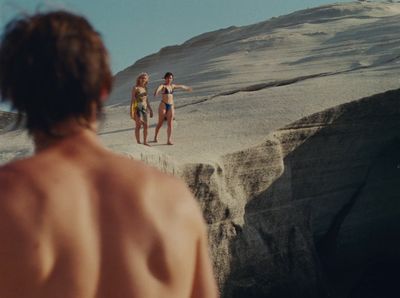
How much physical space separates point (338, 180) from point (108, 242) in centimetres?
1061

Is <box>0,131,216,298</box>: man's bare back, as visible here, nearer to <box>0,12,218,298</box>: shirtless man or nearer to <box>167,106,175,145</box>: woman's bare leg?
<box>0,12,218,298</box>: shirtless man

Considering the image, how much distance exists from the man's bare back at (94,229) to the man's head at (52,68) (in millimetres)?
67

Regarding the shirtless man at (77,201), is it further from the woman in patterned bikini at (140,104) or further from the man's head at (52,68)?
the woman in patterned bikini at (140,104)

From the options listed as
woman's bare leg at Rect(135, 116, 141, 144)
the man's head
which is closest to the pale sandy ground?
woman's bare leg at Rect(135, 116, 141, 144)

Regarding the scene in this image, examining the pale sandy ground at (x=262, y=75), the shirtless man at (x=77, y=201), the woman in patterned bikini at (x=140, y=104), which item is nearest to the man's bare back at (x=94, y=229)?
the shirtless man at (x=77, y=201)

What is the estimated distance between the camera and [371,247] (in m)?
12.7

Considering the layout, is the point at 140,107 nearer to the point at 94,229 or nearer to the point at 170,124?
the point at 170,124

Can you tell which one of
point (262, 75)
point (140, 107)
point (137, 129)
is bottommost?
point (137, 129)

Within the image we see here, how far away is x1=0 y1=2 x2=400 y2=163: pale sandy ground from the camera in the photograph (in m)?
11.0

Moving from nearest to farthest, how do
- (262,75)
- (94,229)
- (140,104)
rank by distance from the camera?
(94,229), (140,104), (262,75)

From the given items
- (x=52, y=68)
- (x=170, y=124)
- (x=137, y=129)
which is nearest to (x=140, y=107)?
(x=137, y=129)

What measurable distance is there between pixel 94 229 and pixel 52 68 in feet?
0.98

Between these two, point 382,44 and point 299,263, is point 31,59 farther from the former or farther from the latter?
point 382,44

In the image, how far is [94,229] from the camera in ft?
4.96
